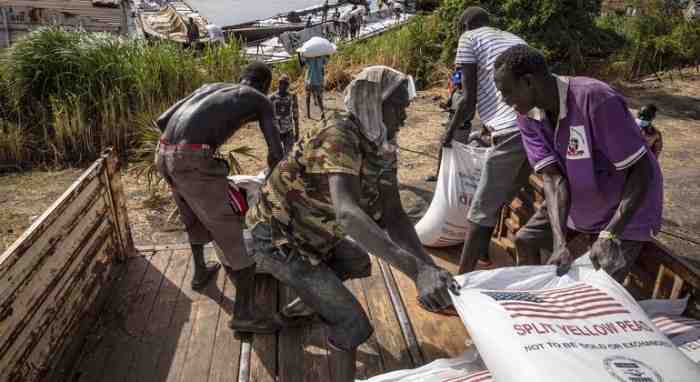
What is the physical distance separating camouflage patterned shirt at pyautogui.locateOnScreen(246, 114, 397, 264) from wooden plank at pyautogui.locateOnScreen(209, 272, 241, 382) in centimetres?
70

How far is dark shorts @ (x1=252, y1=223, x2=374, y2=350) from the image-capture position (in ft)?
6.30

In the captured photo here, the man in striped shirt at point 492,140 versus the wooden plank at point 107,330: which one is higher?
the man in striped shirt at point 492,140

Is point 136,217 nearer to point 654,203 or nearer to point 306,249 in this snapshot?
point 306,249

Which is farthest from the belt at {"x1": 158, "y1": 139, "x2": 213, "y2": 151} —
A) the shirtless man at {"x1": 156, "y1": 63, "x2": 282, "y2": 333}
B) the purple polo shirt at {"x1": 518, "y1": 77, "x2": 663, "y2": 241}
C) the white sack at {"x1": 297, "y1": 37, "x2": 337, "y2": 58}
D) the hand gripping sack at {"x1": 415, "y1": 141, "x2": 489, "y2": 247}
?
the white sack at {"x1": 297, "y1": 37, "x2": 337, "y2": 58}

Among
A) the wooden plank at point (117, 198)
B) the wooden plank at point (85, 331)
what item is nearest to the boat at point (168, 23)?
the wooden plank at point (117, 198)

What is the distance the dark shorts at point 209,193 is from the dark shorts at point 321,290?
52 centimetres

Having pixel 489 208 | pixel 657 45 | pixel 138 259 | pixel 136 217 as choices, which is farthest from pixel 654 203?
pixel 657 45

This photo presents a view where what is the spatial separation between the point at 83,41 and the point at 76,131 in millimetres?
1303

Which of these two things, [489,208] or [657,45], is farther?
[657,45]

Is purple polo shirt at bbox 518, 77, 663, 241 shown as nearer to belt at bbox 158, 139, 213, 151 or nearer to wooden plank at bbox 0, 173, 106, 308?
belt at bbox 158, 139, 213, 151

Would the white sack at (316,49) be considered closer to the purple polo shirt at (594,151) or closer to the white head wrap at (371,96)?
the purple polo shirt at (594,151)

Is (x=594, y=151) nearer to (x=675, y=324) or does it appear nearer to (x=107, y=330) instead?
(x=675, y=324)

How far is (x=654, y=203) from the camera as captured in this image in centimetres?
201

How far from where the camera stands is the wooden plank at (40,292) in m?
1.79
